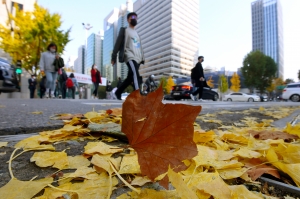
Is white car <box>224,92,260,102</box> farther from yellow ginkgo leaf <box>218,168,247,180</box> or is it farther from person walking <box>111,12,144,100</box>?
yellow ginkgo leaf <box>218,168,247,180</box>

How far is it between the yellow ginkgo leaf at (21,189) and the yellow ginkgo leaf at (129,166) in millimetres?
201

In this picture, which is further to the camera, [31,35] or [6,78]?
[31,35]

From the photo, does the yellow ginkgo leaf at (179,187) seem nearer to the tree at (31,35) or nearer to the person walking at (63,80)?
the person walking at (63,80)

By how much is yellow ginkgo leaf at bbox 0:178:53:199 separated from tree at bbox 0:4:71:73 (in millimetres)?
16302

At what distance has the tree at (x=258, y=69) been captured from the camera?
1446 inches

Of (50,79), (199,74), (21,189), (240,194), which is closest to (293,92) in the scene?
(199,74)

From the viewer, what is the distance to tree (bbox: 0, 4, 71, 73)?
46.6ft

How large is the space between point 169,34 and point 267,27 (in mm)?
36397

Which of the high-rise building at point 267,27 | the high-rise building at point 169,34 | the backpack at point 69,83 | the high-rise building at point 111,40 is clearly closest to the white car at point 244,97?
the backpack at point 69,83

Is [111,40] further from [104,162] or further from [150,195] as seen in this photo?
[150,195]

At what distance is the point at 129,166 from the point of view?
61 centimetres

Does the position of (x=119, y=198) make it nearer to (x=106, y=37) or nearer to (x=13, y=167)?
(x=13, y=167)

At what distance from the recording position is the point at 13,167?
63cm

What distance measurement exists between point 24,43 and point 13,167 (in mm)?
17326
